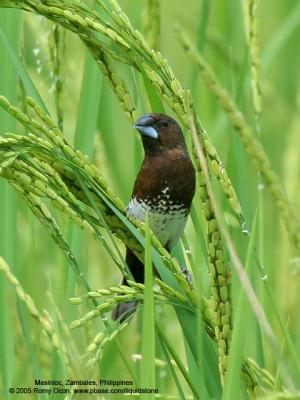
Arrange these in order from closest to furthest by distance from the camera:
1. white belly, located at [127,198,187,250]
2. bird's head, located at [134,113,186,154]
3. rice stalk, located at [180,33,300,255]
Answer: rice stalk, located at [180,33,300,255] < white belly, located at [127,198,187,250] < bird's head, located at [134,113,186,154]

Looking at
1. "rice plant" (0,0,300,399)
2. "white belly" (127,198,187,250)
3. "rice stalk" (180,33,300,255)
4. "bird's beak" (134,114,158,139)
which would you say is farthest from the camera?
"white belly" (127,198,187,250)

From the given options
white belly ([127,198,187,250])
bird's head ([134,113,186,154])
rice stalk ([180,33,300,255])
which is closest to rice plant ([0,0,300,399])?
rice stalk ([180,33,300,255])

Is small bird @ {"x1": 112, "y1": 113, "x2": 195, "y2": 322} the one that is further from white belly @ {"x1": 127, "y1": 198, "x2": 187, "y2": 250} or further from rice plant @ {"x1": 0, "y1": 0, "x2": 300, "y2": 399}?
rice plant @ {"x1": 0, "y1": 0, "x2": 300, "y2": 399}

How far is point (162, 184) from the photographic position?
10.1 feet

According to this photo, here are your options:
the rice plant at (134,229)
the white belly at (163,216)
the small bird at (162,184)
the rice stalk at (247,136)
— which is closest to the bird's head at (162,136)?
the small bird at (162,184)

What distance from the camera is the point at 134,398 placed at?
2.09m

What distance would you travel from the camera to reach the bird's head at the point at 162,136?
9.93 ft

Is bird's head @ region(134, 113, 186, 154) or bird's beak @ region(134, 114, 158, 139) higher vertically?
bird's head @ region(134, 113, 186, 154)

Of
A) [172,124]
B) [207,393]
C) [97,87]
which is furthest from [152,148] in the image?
[207,393]

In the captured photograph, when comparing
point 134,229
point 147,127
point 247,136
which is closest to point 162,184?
point 147,127

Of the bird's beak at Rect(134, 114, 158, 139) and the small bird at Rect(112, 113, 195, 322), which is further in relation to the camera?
the small bird at Rect(112, 113, 195, 322)

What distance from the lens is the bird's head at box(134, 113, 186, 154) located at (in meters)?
3.03

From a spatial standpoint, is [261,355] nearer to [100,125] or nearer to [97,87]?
[97,87]

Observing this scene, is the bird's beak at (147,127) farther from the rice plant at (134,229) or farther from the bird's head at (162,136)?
the rice plant at (134,229)
